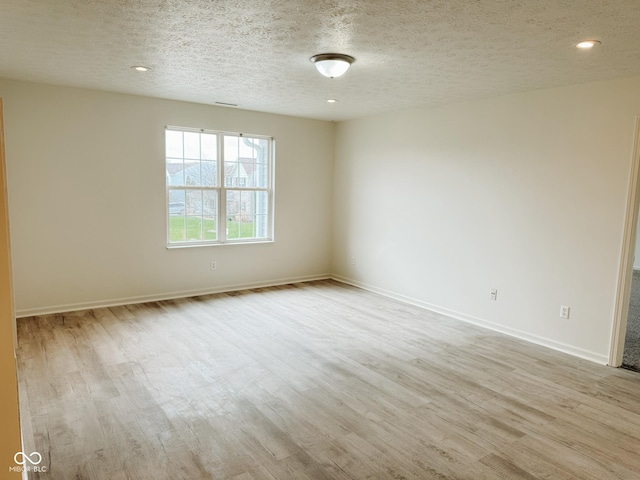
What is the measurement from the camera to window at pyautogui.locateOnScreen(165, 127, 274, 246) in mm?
5414

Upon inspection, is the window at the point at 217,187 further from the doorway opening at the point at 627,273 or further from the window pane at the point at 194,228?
the doorway opening at the point at 627,273

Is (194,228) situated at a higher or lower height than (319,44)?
lower

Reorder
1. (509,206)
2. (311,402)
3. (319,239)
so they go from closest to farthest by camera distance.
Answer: (311,402) → (509,206) → (319,239)

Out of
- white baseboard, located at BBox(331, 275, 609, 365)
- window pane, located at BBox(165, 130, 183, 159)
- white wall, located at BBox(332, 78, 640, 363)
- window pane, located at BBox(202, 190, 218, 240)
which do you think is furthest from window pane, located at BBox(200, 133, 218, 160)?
white baseboard, located at BBox(331, 275, 609, 365)

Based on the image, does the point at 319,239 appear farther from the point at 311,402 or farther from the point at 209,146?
the point at 311,402

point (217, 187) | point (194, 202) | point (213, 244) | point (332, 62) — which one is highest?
point (332, 62)

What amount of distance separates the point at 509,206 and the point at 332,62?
2421 millimetres

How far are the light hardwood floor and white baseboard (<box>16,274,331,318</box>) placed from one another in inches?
6.0

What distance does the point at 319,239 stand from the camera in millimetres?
6738

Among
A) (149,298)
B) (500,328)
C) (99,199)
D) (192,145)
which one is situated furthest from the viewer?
(192,145)

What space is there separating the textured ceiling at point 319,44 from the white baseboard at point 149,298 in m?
2.40

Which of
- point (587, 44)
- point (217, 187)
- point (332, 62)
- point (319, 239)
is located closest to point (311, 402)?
point (332, 62)

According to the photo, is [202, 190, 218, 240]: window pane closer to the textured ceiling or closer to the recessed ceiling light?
the textured ceiling

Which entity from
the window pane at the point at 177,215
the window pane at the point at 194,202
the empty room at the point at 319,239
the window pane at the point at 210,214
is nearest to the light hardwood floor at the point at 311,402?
the empty room at the point at 319,239
